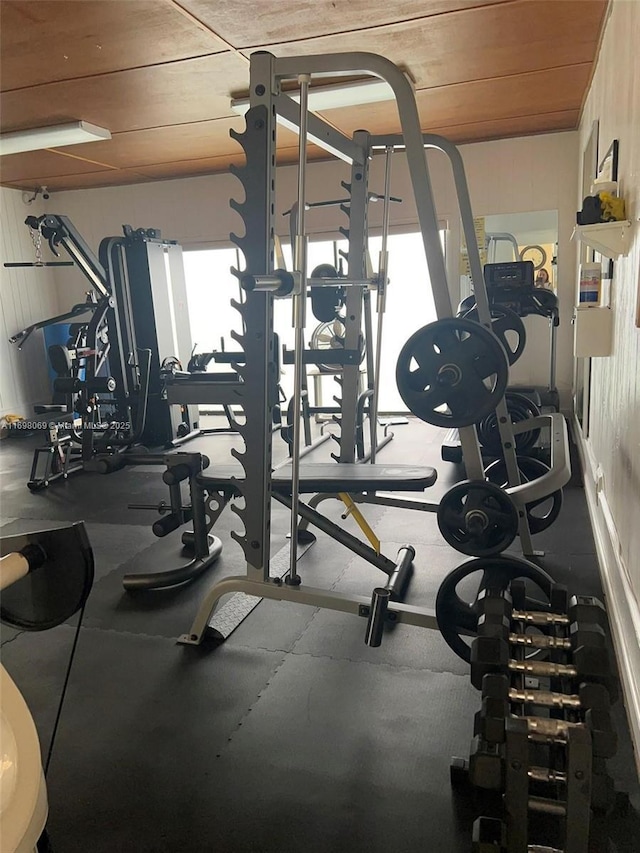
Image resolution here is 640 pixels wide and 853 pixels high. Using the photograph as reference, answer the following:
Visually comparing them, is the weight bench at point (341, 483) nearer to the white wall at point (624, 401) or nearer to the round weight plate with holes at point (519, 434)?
the white wall at point (624, 401)

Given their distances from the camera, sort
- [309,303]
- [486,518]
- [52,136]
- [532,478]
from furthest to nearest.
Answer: [309,303]
[52,136]
[532,478]
[486,518]

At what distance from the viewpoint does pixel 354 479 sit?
226 cm

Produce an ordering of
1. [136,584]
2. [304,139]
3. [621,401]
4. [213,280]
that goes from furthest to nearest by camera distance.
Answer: [213,280] → [136,584] → [621,401] → [304,139]

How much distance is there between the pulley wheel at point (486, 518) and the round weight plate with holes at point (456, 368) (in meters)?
0.28

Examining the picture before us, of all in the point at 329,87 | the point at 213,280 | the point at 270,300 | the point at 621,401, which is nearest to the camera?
the point at 270,300

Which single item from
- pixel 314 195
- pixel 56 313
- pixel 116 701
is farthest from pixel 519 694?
pixel 56 313

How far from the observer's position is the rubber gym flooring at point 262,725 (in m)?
1.50

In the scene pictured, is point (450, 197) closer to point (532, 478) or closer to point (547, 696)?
point (532, 478)

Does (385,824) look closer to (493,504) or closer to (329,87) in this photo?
(493,504)

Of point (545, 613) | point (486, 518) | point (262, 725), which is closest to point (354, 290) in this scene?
point (486, 518)

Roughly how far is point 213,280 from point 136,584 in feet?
16.2

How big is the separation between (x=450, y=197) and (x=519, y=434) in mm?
2907

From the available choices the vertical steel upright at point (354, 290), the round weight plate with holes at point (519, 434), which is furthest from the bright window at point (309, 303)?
the vertical steel upright at point (354, 290)

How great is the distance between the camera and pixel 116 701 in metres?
2.03
